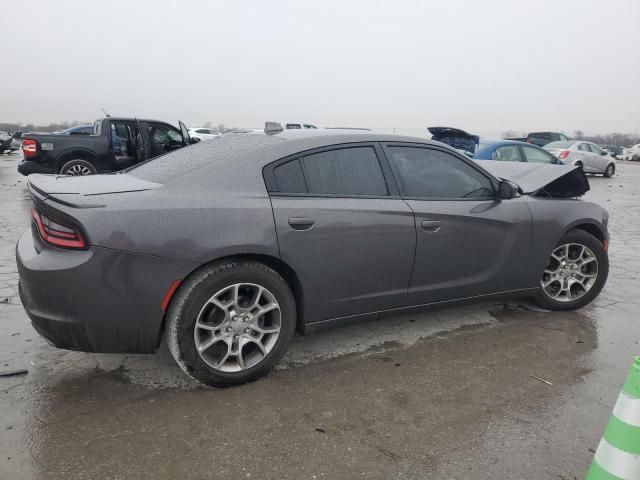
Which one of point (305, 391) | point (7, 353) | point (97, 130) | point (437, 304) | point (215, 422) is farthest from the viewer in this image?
point (97, 130)

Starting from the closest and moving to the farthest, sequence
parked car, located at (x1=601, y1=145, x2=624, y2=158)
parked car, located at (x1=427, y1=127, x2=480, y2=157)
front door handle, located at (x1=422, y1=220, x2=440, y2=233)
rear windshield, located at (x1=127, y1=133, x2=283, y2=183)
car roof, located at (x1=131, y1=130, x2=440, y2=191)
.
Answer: car roof, located at (x1=131, y1=130, x2=440, y2=191), rear windshield, located at (x1=127, y1=133, x2=283, y2=183), front door handle, located at (x1=422, y1=220, x2=440, y2=233), parked car, located at (x1=427, y1=127, x2=480, y2=157), parked car, located at (x1=601, y1=145, x2=624, y2=158)

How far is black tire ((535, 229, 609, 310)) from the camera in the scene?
4.01 m

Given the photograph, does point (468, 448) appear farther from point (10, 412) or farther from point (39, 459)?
point (10, 412)

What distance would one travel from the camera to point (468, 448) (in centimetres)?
232

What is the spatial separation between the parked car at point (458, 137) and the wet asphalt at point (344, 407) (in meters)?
6.79

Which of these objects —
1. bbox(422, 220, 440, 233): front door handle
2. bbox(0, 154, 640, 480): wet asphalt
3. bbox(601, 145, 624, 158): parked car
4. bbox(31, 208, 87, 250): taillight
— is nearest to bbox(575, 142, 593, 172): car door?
bbox(0, 154, 640, 480): wet asphalt

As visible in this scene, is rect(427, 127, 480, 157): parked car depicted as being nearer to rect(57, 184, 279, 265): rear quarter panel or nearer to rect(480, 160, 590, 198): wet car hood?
rect(480, 160, 590, 198): wet car hood

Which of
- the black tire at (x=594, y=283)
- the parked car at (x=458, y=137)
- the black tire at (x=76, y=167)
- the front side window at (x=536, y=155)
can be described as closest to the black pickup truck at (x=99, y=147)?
the black tire at (x=76, y=167)

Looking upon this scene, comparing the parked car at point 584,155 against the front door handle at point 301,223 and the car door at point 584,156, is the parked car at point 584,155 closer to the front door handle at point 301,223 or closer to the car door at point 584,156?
the car door at point 584,156

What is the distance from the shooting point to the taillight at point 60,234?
243cm

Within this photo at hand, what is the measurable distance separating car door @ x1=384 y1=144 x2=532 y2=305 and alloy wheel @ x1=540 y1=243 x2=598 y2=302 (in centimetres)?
40

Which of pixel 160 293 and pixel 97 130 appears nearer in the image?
pixel 160 293

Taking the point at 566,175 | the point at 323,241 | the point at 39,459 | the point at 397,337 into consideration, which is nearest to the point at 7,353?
the point at 39,459

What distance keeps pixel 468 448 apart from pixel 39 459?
2009 mm
